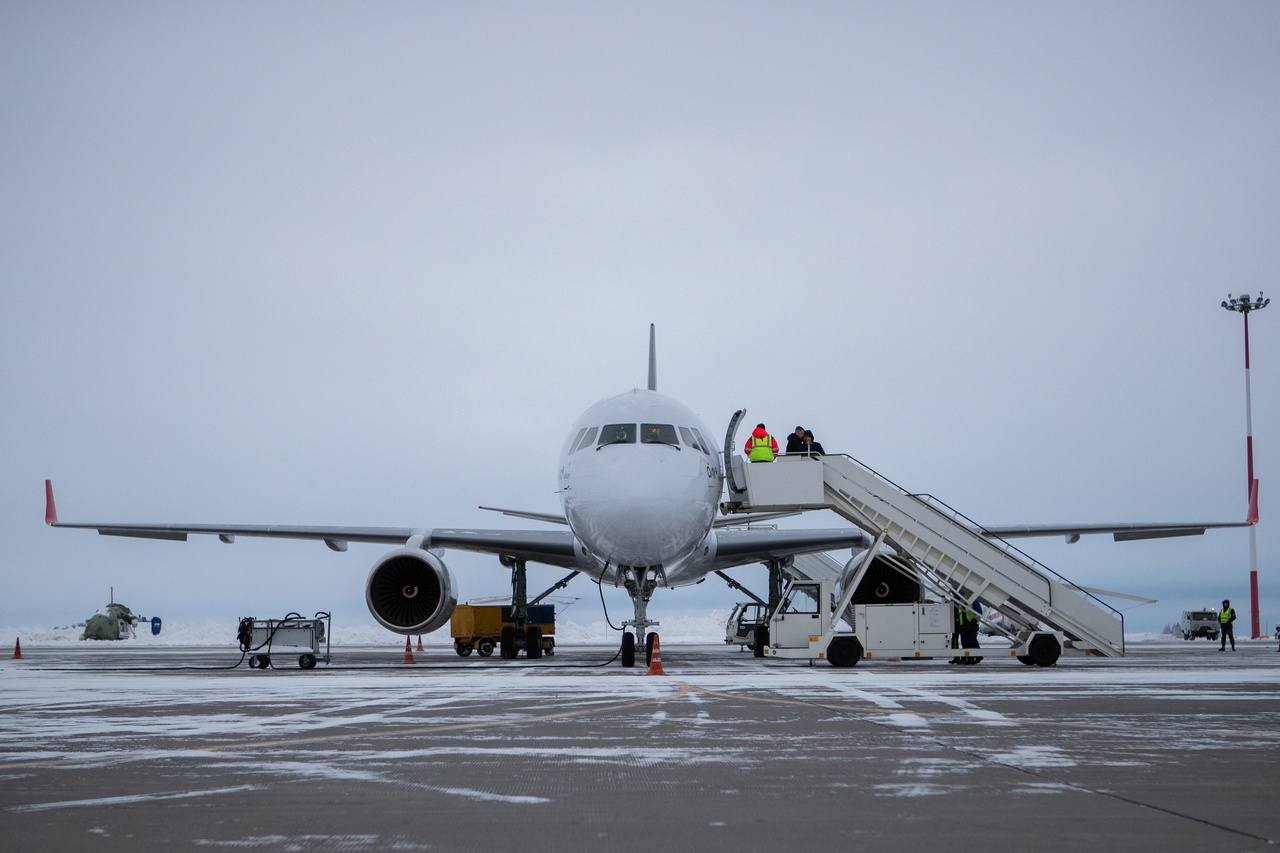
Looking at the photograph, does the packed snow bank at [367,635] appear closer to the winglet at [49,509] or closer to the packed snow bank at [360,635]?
the packed snow bank at [360,635]

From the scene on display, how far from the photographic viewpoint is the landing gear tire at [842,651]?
18.1 m

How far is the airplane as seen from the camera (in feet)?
57.5

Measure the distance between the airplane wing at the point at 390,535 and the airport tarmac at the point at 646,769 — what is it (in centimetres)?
1042

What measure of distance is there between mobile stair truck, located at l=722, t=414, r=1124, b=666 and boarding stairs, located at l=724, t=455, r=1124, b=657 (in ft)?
0.06

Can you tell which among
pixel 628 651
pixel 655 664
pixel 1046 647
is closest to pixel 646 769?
pixel 655 664

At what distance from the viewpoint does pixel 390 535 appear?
23.6 meters

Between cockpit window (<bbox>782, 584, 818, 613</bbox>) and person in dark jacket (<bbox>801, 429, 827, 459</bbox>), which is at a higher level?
person in dark jacket (<bbox>801, 429, 827, 459</bbox>)

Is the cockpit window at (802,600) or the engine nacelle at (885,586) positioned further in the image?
the engine nacelle at (885,586)

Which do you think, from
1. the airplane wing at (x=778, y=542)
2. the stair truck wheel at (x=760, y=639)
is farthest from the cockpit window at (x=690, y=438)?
the stair truck wheel at (x=760, y=639)

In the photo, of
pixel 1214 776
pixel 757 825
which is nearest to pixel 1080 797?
pixel 1214 776

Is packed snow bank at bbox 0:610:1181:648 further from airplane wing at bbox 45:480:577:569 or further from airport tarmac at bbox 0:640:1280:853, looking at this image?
airport tarmac at bbox 0:640:1280:853

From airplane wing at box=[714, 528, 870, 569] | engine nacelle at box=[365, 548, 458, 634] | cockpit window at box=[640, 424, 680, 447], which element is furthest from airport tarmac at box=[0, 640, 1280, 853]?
airplane wing at box=[714, 528, 870, 569]

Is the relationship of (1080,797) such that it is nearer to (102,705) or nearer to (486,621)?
(102,705)

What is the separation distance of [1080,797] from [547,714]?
524 cm
